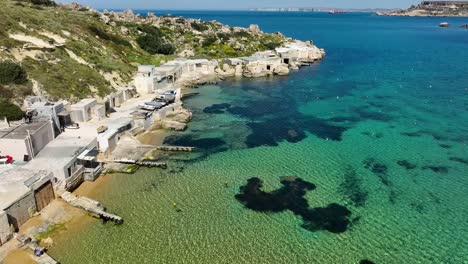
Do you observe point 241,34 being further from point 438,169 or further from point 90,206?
point 90,206

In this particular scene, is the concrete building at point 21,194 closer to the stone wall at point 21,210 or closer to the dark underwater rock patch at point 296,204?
the stone wall at point 21,210

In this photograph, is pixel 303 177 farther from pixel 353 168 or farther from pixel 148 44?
pixel 148 44

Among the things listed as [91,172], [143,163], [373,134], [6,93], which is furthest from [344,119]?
[6,93]

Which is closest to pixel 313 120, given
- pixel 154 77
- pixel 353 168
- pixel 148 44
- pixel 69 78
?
pixel 353 168

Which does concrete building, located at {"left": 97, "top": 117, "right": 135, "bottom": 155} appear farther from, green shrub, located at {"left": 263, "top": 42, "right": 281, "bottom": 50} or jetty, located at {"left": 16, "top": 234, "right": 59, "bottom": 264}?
green shrub, located at {"left": 263, "top": 42, "right": 281, "bottom": 50}

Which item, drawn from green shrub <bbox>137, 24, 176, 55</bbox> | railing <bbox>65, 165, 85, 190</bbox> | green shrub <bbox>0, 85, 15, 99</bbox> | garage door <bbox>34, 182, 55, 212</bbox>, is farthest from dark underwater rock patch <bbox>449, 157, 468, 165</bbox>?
green shrub <bbox>137, 24, 176, 55</bbox>
